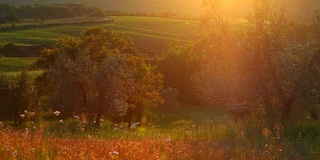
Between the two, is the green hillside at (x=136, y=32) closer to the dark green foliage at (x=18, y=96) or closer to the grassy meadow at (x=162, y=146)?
the dark green foliage at (x=18, y=96)

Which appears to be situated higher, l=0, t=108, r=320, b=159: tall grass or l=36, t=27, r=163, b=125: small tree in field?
l=0, t=108, r=320, b=159: tall grass

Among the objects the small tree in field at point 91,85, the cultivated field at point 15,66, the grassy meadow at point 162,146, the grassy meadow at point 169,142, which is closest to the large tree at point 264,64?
the grassy meadow at point 169,142

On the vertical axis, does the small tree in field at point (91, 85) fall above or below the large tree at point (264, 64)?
below

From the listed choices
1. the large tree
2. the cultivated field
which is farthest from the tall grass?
the cultivated field

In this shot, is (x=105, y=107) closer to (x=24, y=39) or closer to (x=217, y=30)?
(x=217, y=30)

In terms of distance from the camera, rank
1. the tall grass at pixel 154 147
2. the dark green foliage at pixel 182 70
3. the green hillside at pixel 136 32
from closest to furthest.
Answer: the tall grass at pixel 154 147
the dark green foliage at pixel 182 70
the green hillside at pixel 136 32

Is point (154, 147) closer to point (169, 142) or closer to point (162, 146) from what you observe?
point (162, 146)

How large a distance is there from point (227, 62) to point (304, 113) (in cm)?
354

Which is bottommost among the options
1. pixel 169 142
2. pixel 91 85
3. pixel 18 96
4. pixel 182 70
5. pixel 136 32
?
pixel 182 70

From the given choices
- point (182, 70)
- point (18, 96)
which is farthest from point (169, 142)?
point (182, 70)

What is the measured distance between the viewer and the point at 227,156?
951 cm

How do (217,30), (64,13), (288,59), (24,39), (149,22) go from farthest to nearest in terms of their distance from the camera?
(64,13)
(149,22)
(24,39)
(217,30)
(288,59)

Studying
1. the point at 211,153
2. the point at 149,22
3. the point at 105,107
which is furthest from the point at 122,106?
the point at 149,22

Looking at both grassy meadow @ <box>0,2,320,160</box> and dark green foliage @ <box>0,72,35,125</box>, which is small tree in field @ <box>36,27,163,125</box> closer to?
grassy meadow @ <box>0,2,320,160</box>
